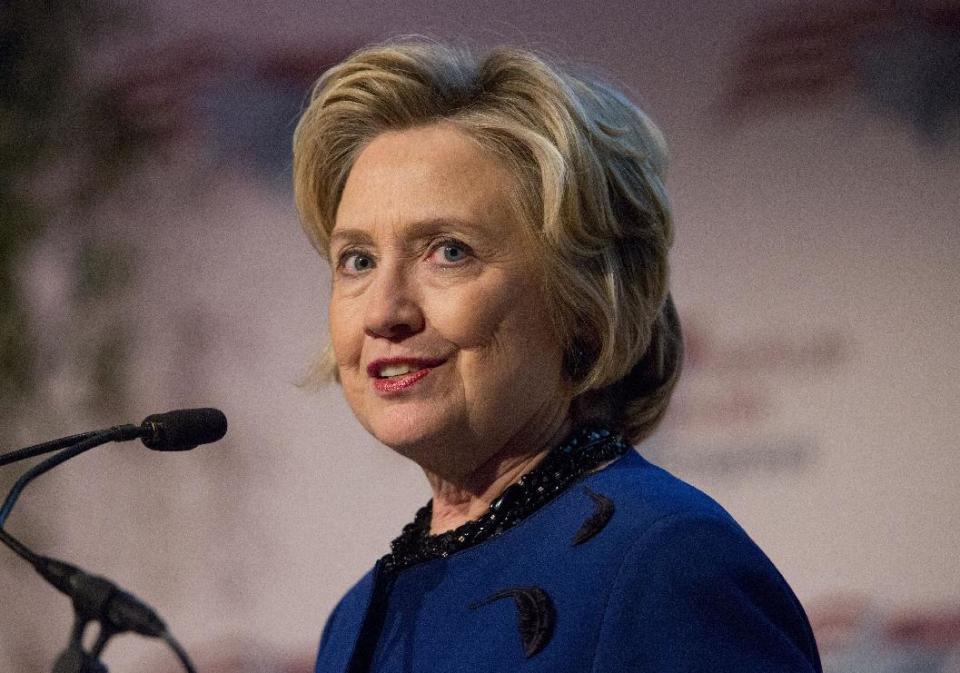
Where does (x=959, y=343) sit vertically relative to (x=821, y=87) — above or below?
below

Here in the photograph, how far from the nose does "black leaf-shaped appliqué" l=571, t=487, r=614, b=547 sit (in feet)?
1.05

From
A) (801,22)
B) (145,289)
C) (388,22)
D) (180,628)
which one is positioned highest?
(388,22)

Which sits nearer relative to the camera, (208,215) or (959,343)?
(959,343)

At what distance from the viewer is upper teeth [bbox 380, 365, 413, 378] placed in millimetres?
1671

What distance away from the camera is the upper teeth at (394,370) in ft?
5.48

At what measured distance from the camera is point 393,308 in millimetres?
1652

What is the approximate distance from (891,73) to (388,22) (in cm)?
116

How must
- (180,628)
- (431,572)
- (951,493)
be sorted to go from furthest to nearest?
(180,628) < (951,493) < (431,572)

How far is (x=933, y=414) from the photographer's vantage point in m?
2.86

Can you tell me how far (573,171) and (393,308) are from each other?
30 centimetres

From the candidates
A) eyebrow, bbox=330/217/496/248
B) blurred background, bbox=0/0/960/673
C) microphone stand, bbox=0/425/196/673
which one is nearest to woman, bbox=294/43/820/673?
A: eyebrow, bbox=330/217/496/248

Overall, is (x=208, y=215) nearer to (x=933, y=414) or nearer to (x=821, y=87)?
(x=821, y=87)

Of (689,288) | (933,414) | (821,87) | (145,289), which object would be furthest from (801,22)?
(145,289)

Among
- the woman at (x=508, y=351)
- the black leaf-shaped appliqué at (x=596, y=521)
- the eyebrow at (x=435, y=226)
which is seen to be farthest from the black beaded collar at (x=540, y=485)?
the eyebrow at (x=435, y=226)
